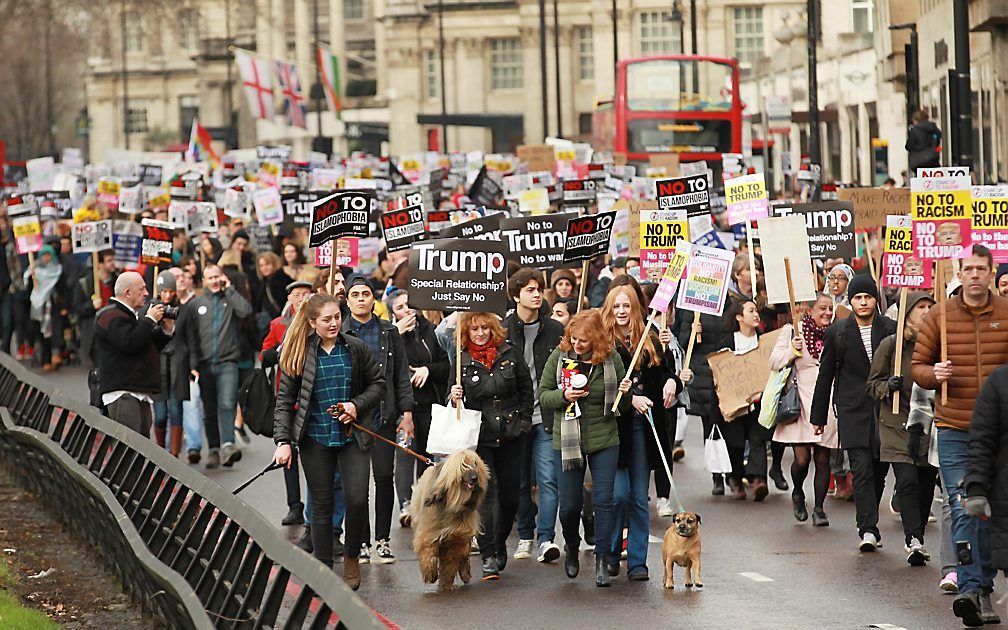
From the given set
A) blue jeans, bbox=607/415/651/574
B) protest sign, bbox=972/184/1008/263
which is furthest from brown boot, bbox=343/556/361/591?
protest sign, bbox=972/184/1008/263

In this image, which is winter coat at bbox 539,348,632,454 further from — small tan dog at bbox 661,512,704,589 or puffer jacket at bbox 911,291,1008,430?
puffer jacket at bbox 911,291,1008,430

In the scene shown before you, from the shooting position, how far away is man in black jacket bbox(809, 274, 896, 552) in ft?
39.2

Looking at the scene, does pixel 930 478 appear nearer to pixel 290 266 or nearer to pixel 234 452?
pixel 234 452

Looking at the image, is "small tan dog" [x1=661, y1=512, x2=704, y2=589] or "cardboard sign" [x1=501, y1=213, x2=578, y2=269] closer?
"small tan dog" [x1=661, y1=512, x2=704, y2=589]

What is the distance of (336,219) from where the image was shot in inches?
541

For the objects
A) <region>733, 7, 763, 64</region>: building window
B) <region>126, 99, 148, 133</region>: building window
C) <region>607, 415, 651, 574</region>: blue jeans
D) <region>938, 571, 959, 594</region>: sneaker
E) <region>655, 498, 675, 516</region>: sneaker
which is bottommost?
<region>938, 571, 959, 594</region>: sneaker

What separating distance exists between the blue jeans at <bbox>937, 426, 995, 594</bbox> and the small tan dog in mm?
1366

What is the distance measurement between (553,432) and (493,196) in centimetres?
1919

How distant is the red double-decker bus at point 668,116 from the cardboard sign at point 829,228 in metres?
23.7

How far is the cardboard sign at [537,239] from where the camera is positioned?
14.6m

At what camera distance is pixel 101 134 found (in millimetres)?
139125

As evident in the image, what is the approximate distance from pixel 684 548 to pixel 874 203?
28.5 ft

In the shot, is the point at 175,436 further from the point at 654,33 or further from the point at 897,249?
the point at 654,33

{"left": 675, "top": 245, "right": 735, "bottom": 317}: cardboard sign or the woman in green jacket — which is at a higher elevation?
{"left": 675, "top": 245, "right": 735, "bottom": 317}: cardboard sign
